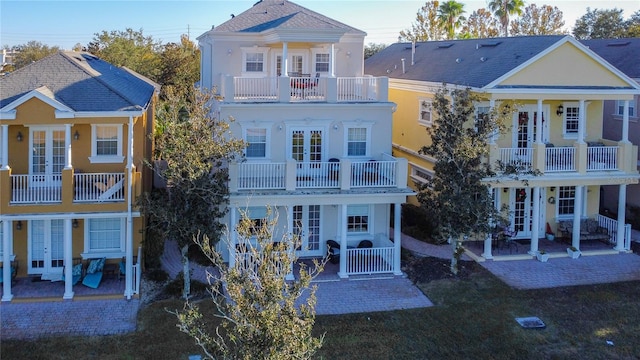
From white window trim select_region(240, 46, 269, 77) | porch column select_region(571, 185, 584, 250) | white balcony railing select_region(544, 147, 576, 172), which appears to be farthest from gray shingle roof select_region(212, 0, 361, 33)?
porch column select_region(571, 185, 584, 250)

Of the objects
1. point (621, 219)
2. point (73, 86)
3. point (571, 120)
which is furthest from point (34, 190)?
point (621, 219)

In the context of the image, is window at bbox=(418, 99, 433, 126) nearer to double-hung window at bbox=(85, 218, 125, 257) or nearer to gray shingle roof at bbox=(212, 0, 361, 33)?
gray shingle roof at bbox=(212, 0, 361, 33)

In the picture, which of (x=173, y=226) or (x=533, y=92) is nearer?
(x=173, y=226)

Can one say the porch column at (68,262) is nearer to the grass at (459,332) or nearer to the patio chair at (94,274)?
the patio chair at (94,274)

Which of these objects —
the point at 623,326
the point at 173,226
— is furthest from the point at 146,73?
the point at 623,326

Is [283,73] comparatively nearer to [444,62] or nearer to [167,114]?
[167,114]

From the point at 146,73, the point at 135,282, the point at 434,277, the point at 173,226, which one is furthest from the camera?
the point at 146,73

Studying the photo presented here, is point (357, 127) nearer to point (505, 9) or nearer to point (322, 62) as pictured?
point (322, 62)
